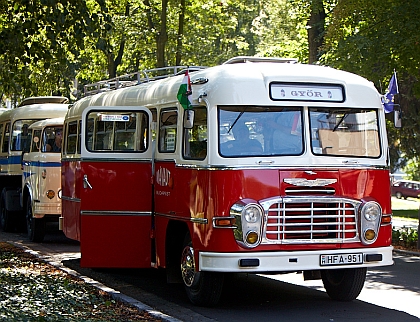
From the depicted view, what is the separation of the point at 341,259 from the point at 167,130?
3008mm

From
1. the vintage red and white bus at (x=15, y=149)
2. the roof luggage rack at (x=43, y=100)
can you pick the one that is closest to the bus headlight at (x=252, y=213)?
the vintage red and white bus at (x=15, y=149)

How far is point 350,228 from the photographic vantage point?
11.0 metres

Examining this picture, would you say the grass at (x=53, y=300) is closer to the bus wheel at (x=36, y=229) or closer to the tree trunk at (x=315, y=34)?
the bus wheel at (x=36, y=229)

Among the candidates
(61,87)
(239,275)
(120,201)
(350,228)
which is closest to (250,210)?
(350,228)

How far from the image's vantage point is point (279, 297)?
40.2ft

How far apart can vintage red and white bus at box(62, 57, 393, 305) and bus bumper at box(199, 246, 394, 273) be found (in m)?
0.01

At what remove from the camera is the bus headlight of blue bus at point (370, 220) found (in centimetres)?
1099

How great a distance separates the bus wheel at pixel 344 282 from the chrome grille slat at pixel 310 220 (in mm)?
777

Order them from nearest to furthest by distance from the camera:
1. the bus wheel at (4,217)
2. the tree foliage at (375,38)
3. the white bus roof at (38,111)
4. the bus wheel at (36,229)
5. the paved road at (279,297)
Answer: the paved road at (279,297), the bus wheel at (36,229), the tree foliage at (375,38), the bus wheel at (4,217), the white bus roof at (38,111)

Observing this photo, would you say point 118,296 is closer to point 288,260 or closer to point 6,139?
point 288,260

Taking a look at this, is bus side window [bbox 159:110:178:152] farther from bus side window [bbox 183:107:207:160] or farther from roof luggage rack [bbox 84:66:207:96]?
roof luggage rack [bbox 84:66:207:96]

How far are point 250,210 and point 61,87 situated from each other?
3260 cm

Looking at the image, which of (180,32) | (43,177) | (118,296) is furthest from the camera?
(180,32)

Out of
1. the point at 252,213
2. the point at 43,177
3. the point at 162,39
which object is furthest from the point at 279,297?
the point at 162,39
